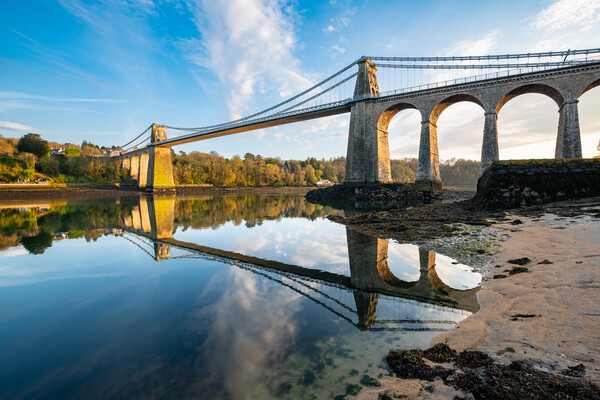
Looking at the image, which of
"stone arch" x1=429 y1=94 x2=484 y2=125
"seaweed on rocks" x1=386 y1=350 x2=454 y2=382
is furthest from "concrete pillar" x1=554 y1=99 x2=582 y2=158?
"seaweed on rocks" x1=386 y1=350 x2=454 y2=382

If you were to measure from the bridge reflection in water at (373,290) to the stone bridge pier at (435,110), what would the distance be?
23.3 m

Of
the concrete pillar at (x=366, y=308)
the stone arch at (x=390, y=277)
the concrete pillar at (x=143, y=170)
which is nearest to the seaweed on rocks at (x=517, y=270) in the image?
the stone arch at (x=390, y=277)

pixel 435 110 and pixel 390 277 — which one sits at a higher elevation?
pixel 435 110

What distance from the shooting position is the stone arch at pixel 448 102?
26.0 meters

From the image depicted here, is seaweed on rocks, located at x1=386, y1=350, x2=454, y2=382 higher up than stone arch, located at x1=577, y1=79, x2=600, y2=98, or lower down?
lower down

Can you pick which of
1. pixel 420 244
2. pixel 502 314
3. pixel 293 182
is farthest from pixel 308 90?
pixel 502 314

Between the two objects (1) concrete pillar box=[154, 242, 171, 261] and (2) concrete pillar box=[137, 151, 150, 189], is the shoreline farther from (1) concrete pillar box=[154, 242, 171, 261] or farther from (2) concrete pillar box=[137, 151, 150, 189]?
(1) concrete pillar box=[154, 242, 171, 261]

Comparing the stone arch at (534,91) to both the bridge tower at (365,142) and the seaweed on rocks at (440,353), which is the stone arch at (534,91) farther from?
the seaweed on rocks at (440,353)

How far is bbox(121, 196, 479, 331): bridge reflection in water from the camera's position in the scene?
11.6 feet

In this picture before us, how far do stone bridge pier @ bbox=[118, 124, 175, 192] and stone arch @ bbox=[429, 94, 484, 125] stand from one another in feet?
166

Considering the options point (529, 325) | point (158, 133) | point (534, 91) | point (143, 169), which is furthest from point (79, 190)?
point (534, 91)

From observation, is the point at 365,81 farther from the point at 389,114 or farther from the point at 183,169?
the point at 183,169

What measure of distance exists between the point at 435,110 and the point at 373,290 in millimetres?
29127

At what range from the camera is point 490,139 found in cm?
2430
